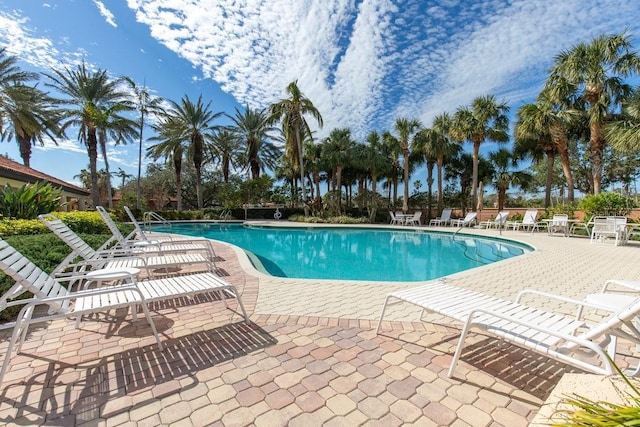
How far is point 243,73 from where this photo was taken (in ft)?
47.3

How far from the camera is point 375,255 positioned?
388 inches

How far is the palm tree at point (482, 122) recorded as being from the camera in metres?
18.8

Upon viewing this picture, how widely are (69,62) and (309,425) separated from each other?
84.3ft

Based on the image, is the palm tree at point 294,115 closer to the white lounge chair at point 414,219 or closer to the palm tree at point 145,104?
the white lounge chair at point 414,219

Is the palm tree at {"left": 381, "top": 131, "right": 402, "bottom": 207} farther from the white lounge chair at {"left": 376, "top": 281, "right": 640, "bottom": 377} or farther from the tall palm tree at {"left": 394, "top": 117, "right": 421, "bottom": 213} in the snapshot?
the white lounge chair at {"left": 376, "top": 281, "right": 640, "bottom": 377}

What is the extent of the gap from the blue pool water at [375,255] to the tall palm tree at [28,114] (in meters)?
14.2

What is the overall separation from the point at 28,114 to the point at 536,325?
23.0 metres

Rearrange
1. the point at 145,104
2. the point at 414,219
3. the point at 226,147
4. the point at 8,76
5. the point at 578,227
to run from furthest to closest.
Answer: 1. the point at 226,147
2. the point at 145,104
3. the point at 414,219
4. the point at 8,76
5. the point at 578,227

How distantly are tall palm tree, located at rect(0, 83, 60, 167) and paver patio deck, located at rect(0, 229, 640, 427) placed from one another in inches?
741

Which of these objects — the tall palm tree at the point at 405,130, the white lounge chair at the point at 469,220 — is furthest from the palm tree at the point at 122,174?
the white lounge chair at the point at 469,220

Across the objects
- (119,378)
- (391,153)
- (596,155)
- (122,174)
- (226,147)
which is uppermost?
(226,147)

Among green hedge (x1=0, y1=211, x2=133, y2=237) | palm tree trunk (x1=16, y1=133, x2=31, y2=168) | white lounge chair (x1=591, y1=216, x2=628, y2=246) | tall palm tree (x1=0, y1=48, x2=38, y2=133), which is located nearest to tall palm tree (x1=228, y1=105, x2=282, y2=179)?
tall palm tree (x1=0, y1=48, x2=38, y2=133)

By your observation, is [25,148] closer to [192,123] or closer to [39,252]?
[192,123]

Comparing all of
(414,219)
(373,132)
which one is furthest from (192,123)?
(414,219)
